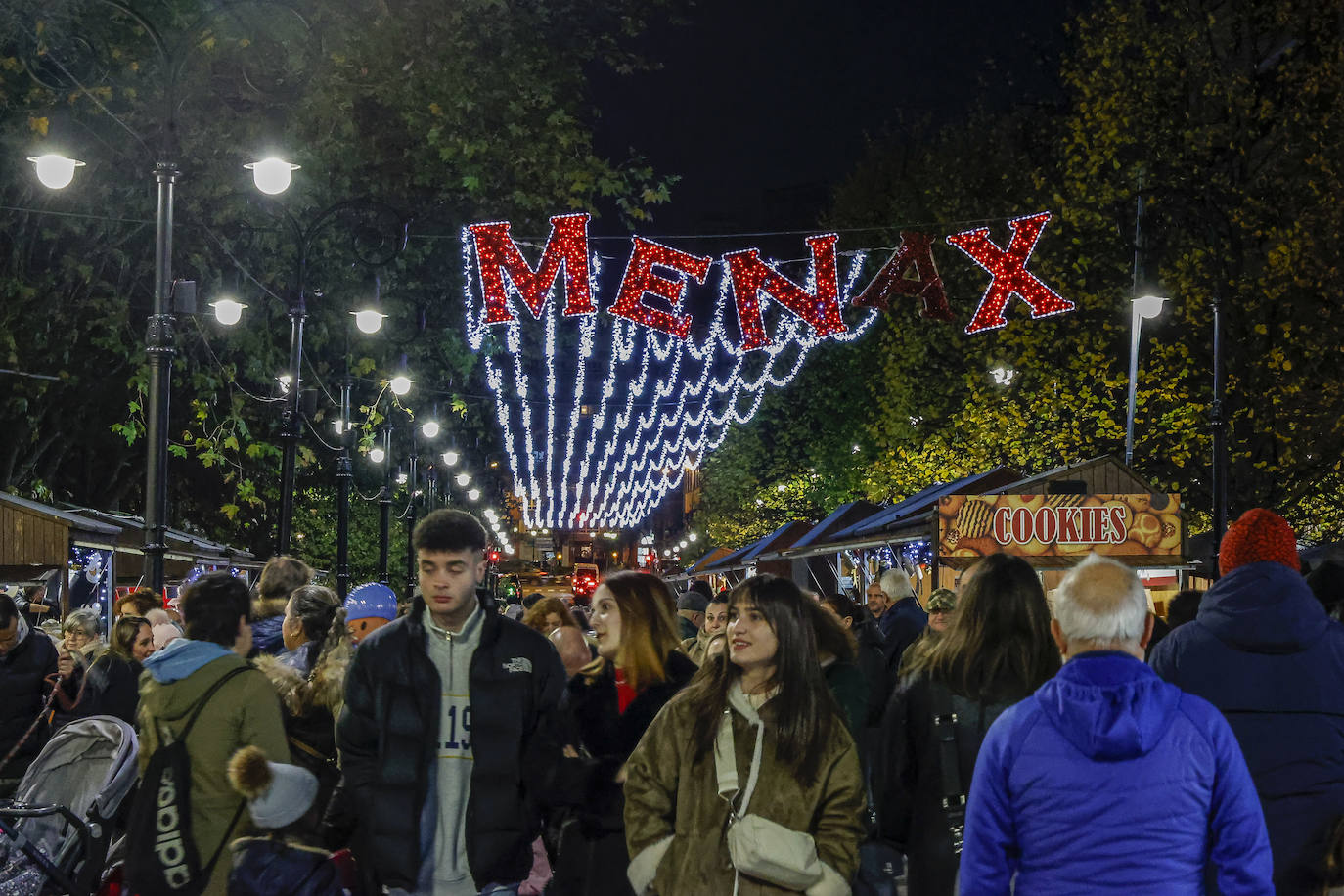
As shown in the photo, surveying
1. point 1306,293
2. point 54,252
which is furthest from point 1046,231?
point 54,252

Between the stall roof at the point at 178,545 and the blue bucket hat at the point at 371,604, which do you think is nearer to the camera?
the blue bucket hat at the point at 371,604

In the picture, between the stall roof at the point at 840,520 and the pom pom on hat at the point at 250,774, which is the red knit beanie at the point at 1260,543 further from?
the stall roof at the point at 840,520

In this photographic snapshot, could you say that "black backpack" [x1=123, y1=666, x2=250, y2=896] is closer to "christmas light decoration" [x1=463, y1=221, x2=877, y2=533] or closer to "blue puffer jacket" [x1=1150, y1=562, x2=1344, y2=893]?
"blue puffer jacket" [x1=1150, y1=562, x2=1344, y2=893]

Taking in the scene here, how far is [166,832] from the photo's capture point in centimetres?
499

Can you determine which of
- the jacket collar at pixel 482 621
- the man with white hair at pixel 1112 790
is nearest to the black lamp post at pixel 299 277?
the jacket collar at pixel 482 621

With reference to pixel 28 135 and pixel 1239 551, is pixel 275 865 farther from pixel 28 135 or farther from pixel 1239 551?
pixel 28 135

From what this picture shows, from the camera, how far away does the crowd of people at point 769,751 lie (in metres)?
3.66

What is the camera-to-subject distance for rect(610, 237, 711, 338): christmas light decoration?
19859mm

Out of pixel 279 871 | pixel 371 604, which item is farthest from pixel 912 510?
pixel 279 871

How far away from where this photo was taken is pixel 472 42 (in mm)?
20469

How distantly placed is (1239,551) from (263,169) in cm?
1138

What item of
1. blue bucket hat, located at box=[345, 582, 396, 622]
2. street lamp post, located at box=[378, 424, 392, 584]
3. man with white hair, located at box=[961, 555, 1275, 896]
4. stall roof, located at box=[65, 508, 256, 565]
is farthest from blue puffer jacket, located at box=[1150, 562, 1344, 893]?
street lamp post, located at box=[378, 424, 392, 584]

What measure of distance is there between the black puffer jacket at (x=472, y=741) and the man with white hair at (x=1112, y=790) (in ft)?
5.30

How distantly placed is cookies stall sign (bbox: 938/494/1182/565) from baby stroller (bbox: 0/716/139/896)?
1053cm
